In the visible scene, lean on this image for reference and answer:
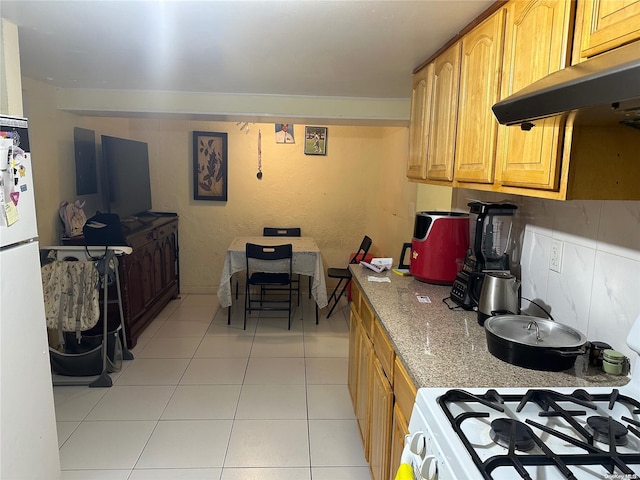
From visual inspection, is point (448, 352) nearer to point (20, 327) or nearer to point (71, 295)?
point (20, 327)

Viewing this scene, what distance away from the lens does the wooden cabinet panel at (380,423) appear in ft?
5.62

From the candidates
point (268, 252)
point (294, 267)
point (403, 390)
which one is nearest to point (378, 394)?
point (403, 390)

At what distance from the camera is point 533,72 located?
1343 millimetres

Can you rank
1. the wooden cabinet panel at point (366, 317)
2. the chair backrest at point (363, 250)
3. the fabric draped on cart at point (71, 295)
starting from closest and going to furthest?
the wooden cabinet panel at point (366, 317)
the fabric draped on cart at point (71, 295)
the chair backrest at point (363, 250)

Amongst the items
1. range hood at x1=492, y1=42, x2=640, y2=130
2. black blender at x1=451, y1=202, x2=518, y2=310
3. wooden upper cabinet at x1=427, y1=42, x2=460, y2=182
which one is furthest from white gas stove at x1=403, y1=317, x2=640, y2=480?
wooden upper cabinet at x1=427, y1=42, x2=460, y2=182

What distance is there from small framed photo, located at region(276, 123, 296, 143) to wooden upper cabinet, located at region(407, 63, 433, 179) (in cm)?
279

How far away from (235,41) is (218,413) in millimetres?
2154

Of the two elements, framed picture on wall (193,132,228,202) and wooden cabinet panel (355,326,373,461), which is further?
framed picture on wall (193,132,228,202)

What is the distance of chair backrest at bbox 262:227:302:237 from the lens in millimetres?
5223

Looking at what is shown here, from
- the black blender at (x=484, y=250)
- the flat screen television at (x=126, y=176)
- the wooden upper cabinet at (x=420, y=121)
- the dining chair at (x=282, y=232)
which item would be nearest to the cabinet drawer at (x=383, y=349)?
the black blender at (x=484, y=250)

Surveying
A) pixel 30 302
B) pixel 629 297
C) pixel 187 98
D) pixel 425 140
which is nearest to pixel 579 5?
pixel 629 297

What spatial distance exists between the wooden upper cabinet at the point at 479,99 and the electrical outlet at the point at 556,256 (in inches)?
15.5

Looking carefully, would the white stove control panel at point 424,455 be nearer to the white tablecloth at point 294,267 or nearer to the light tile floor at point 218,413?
the light tile floor at point 218,413

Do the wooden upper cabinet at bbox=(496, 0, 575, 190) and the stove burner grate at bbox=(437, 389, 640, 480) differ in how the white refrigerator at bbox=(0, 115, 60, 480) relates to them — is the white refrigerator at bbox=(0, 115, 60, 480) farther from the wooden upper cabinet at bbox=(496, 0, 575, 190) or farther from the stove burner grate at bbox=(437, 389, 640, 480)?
the wooden upper cabinet at bbox=(496, 0, 575, 190)
